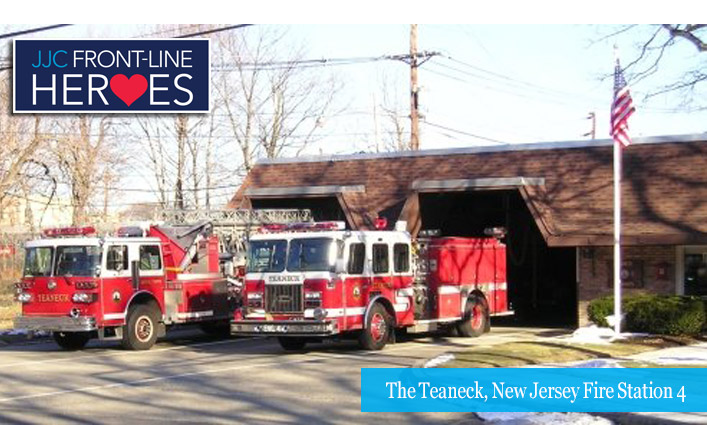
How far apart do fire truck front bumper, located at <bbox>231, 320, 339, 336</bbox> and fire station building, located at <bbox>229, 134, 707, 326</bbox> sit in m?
7.86

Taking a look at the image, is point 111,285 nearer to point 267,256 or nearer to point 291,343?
point 267,256

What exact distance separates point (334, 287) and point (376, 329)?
56.7 inches

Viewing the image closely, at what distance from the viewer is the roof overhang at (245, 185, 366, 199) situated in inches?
1131

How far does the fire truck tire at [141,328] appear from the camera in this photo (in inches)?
817

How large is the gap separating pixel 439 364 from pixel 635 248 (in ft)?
34.4

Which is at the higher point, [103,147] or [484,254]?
[103,147]

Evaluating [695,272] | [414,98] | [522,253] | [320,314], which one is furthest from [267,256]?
[414,98]

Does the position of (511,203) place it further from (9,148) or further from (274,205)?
(9,148)

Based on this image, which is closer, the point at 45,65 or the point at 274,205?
the point at 45,65

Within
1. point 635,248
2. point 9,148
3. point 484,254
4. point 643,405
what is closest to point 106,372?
point 643,405

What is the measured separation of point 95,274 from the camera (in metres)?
20.3

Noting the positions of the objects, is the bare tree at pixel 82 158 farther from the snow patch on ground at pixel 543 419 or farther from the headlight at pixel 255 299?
the snow patch on ground at pixel 543 419

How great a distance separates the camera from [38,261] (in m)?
20.9

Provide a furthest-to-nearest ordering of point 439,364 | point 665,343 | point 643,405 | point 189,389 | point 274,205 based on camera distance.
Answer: point 274,205 → point 665,343 → point 439,364 → point 189,389 → point 643,405
